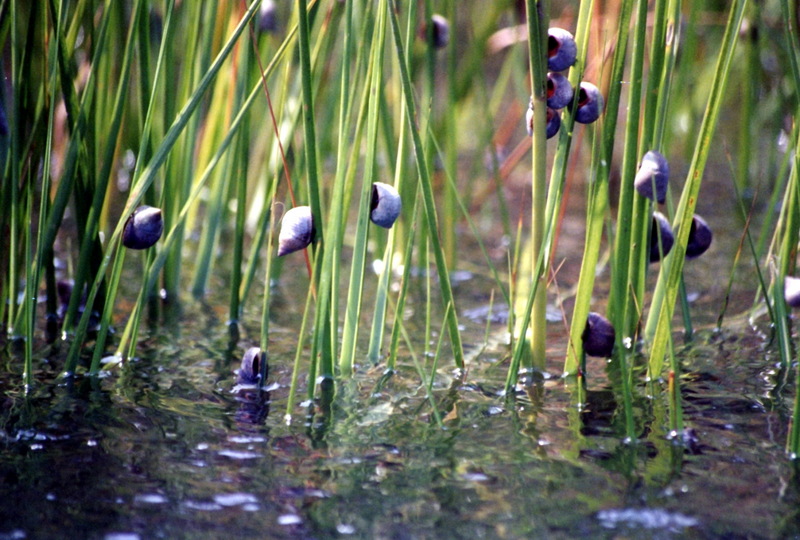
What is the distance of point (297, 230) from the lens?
3.70 ft

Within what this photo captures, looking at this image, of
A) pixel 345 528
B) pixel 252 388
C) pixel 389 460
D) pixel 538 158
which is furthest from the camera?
pixel 252 388

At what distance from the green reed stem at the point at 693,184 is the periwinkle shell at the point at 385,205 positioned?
0.38 meters

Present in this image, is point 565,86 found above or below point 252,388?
above

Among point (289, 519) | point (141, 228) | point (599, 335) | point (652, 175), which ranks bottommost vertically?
point (289, 519)

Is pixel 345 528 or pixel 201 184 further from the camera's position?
pixel 201 184

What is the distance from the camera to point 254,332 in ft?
5.36

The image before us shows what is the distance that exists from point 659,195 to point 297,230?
0.51 metres

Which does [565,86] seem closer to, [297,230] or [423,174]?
[423,174]

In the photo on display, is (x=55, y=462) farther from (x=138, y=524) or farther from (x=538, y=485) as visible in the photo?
(x=538, y=485)

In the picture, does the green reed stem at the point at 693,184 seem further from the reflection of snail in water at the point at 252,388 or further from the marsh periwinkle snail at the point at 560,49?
the reflection of snail in water at the point at 252,388

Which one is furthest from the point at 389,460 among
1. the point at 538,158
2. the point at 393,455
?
the point at 538,158

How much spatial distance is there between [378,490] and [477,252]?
134cm

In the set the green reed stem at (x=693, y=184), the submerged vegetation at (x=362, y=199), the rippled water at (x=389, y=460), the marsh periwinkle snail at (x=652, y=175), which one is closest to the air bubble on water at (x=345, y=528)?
the rippled water at (x=389, y=460)

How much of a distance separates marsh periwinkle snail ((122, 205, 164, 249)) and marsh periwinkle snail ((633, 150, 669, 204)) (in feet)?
2.33
